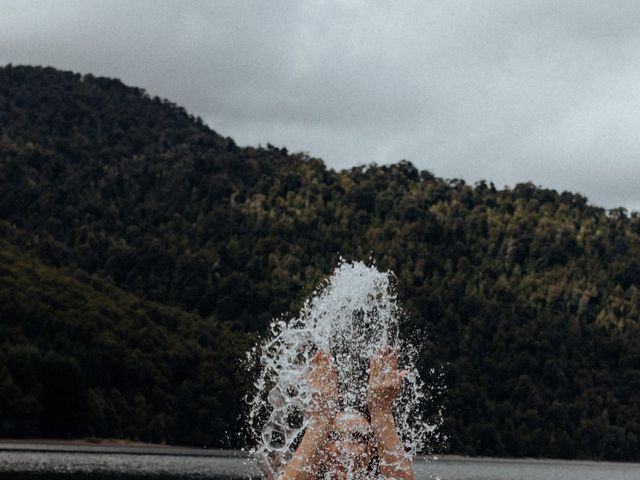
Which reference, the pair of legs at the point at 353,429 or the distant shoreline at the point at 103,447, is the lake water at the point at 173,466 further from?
the pair of legs at the point at 353,429

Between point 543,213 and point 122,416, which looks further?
point 543,213

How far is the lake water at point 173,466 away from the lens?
64.8 metres

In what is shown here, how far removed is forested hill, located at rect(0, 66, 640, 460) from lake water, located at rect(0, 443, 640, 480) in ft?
8.80

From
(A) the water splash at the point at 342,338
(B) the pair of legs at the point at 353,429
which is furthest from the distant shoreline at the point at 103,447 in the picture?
(B) the pair of legs at the point at 353,429

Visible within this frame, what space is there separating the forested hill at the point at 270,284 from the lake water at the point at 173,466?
2683 millimetres

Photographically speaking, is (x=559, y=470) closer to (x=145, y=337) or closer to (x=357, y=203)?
(x=145, y=337)

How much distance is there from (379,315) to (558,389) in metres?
126

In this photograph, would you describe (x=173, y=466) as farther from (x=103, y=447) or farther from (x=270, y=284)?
(x=270, y=284)

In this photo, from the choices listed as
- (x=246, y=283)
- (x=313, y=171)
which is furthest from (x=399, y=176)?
(x=246, y=283)

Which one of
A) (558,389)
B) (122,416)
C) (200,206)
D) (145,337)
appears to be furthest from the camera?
(200,206)

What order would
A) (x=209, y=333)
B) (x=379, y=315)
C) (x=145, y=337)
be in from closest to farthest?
1. (x=379, y=315)
2. (x=145, y=337)
3. (x=209, y=333)

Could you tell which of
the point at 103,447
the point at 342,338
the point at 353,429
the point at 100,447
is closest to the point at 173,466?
the point at 100,447

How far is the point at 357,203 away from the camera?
16850cm

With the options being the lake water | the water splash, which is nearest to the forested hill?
the lake water
